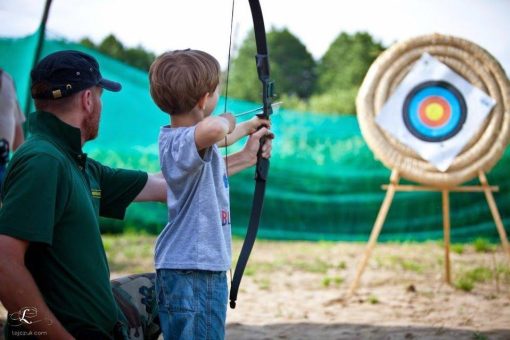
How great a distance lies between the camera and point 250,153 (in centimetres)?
191

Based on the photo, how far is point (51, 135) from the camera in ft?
4.95

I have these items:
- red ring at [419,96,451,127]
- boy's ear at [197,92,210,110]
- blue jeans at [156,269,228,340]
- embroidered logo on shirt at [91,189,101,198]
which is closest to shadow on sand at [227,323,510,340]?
blue jeans at [156,269,228,340]

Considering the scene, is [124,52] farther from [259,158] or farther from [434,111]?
[259,158]

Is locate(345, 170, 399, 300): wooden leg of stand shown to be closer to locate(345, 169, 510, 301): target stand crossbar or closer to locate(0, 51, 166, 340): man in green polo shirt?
locate(345, 169, 510, 301): target stand crossbar

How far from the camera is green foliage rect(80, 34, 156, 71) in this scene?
491 inches

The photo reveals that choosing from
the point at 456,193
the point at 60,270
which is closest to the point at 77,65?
the point at 60,270

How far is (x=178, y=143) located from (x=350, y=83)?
12929 millimetres

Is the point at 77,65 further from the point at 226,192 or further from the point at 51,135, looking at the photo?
the point at 226,192

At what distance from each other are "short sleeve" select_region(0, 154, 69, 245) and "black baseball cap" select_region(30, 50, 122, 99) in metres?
0.18

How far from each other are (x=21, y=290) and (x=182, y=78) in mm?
582

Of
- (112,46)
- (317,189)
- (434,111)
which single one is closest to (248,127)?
(434,111)

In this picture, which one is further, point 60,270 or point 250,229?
point 250,229

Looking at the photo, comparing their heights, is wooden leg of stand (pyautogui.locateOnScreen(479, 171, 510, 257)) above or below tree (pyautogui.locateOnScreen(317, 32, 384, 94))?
below

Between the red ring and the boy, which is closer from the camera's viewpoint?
the boy
